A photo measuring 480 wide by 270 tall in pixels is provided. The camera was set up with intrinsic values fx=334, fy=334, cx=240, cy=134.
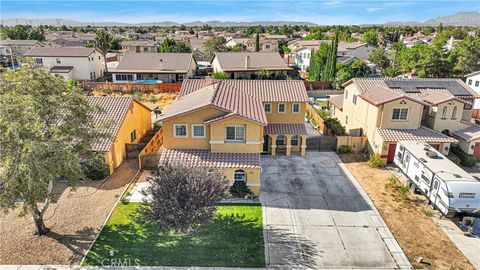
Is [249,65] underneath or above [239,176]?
above

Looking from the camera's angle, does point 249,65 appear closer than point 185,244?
No

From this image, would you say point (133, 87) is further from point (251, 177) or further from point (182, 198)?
point (182, 198)

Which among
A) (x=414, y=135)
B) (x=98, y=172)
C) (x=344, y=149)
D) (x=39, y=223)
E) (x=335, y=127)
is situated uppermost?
(x=414, y=135)

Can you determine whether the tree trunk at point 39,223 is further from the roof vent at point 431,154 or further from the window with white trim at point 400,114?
the window with white trim at point 400,114

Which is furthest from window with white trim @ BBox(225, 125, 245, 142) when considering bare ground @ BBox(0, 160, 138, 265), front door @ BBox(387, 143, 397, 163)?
front door @ BBox(387, 143, 397, 163)

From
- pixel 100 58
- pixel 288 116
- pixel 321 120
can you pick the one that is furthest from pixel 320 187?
pixel 100 58

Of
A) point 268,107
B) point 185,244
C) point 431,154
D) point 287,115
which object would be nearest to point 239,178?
point 185,244

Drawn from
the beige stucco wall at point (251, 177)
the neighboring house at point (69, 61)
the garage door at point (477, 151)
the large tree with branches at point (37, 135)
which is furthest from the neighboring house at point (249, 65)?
the large tree with branches at point (37, 135)

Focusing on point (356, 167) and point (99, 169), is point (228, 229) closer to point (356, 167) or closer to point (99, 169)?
point (99, 169)
